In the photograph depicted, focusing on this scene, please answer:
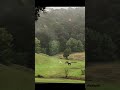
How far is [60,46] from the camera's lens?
14.0 m

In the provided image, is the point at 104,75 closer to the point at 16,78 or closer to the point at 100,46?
the point at 100,46

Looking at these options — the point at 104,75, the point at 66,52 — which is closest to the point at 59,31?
the point at 66,52

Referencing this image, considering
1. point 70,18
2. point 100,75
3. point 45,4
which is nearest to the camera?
point 100,75

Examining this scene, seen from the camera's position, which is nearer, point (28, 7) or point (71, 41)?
point (28, 7)

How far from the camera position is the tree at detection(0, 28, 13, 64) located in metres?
5.81

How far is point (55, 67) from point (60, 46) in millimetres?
982

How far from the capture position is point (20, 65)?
5.76m

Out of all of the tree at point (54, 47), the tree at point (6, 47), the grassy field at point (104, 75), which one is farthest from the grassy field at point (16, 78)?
the tree at point (54, 47)

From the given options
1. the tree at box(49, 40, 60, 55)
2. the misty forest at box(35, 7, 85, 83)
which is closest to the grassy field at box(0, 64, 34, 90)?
the misty forest at box(35, 7, 85, 83)

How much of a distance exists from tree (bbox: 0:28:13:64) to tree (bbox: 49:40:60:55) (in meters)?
7.78

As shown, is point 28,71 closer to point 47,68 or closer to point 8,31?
point 8,31

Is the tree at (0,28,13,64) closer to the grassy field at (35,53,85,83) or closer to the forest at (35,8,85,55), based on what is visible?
the forest at (35,8,85,55)

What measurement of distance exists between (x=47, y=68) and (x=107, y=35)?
8.59 m

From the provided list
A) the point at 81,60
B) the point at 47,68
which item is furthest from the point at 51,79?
the point at 81,60
